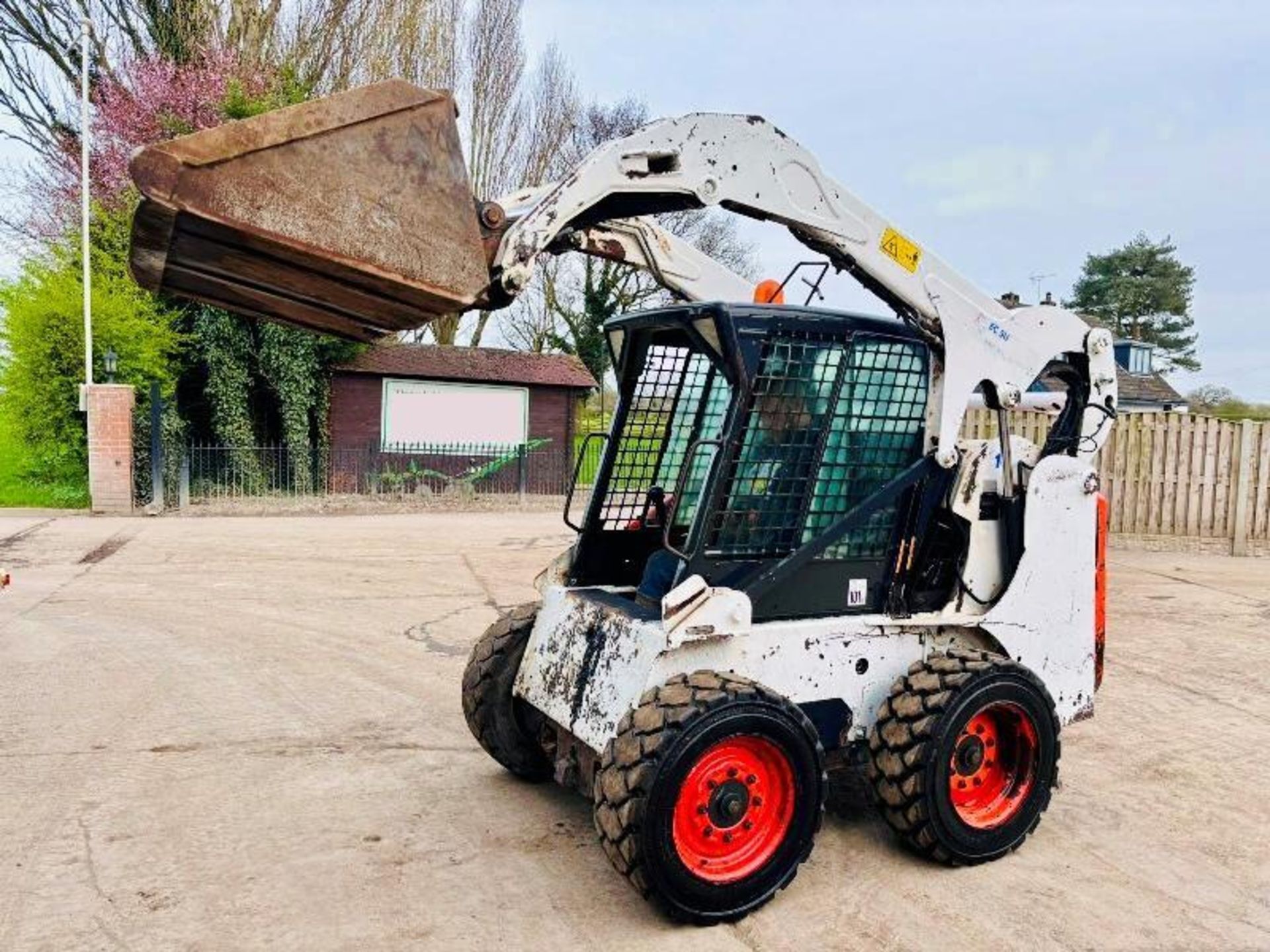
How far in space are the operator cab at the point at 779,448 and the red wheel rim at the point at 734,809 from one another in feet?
1.91

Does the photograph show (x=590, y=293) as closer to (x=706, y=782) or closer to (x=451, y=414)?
(x=451, y=414)

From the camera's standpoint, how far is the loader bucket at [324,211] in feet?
9.02

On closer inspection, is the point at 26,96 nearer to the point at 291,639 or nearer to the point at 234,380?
the point at 234,380

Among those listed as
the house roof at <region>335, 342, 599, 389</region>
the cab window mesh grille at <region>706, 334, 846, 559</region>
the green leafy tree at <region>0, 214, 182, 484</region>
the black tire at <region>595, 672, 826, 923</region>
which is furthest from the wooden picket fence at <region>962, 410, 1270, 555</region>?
the green leafy tree at <region>0, 214, 182, 484</region>

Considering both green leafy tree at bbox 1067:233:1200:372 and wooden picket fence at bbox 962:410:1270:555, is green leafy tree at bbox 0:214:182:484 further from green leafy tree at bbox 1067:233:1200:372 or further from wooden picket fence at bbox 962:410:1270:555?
green leafy tree at bbox 1067:233:1200:372

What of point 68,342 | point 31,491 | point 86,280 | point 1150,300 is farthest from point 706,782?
point 1150,300

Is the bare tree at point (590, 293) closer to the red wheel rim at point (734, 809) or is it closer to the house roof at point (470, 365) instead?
the house roof at point (470, 365)

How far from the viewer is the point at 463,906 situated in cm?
344

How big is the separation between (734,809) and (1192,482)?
41.7ft

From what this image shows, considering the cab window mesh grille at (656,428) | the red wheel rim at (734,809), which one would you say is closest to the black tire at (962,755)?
the red wheel rim at (734,809)

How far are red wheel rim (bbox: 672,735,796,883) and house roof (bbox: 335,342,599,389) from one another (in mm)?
16356

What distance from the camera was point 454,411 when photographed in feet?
64.2

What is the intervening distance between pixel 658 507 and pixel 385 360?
15.2 metres

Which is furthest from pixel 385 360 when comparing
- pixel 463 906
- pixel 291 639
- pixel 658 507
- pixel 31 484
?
pixel 463 906
